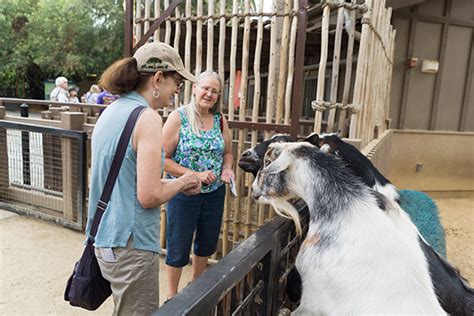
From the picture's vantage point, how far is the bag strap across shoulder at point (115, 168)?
175cm

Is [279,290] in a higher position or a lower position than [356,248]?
lower

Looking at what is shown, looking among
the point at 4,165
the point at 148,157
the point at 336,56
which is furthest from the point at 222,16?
the point at 4,165

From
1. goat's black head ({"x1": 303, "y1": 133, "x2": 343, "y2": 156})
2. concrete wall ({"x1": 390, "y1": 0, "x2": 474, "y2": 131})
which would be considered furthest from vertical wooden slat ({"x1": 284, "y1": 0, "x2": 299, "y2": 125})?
concrete wall ({"x1": 390, "y1": 0, "x2": 474, "y2": 131})

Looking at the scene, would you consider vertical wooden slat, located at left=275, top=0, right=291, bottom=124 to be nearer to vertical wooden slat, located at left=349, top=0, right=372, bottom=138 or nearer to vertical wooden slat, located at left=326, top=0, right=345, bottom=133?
vertical wooden slat, located at left=326, top=0, right=345, bottom=133

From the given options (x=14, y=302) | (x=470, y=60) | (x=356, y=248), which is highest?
(x=470, y=60)

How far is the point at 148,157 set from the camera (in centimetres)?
171

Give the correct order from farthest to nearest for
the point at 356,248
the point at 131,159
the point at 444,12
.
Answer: the point at 444,12, the point at 131,159, the point at 356,248

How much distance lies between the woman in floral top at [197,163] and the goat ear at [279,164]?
3.25ft

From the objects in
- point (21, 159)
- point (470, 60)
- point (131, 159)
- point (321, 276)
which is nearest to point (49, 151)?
point (21, 159)

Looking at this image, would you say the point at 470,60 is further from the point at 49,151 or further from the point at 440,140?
the point at 49,151

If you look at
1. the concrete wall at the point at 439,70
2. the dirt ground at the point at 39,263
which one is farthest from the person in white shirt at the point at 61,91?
the concrete wall at the point at 439,70

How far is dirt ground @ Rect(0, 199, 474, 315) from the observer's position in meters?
3.18

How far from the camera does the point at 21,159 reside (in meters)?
5.12

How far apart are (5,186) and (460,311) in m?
5.33
